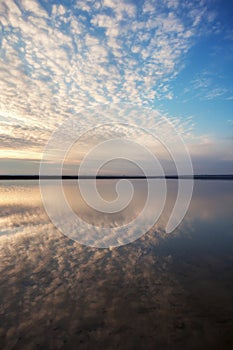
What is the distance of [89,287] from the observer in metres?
7.34

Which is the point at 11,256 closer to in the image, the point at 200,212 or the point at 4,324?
the point at 4,324

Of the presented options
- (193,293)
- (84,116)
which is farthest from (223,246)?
(84,116)

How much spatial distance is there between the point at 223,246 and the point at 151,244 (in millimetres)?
3865

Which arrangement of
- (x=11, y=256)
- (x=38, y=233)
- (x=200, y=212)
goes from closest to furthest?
(x=11, y=256) < (x=38, y=233) < (x=200, y=212)

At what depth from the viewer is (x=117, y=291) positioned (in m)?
7.07

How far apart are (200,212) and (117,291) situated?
15.8 meters

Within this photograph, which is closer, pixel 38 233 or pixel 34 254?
pixel 34 254

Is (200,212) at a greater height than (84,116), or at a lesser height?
lesser

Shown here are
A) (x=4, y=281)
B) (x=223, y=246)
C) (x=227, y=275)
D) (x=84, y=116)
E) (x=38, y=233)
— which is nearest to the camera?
(x=4, y=281)

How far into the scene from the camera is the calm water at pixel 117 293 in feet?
16.5

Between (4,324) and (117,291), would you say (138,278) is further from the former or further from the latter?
(4,324)

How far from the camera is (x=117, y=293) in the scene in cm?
694

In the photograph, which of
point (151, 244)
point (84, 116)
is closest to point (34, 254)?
point (151, 244)

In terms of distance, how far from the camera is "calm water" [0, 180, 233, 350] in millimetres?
5016
